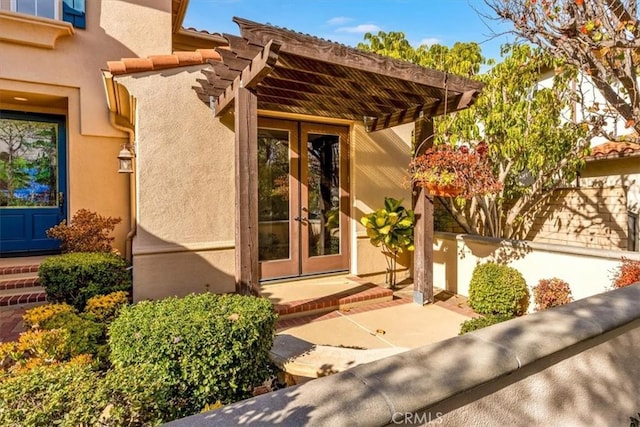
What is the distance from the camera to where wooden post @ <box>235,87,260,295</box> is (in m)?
4.22

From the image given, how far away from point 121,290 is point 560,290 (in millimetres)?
6634

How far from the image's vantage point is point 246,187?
13.9 feet

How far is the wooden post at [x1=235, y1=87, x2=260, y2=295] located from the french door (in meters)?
2.26

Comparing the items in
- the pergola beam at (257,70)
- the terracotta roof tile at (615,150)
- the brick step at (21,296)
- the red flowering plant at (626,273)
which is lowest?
the brick step at (21,296)

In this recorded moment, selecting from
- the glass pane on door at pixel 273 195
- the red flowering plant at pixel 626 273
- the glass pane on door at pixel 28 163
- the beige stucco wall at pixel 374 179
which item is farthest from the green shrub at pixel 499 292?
the glass pane on door at pixel 28 163

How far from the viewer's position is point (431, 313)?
569 centimetres

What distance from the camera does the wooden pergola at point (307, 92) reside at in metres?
3.93

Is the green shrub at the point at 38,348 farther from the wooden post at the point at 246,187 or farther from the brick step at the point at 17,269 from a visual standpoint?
the brick step at the point at 17,269

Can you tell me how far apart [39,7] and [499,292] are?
10339 mm

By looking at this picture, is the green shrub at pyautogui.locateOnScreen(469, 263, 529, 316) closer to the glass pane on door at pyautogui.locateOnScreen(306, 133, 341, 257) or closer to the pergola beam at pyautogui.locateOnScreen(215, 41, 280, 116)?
the glass pane on door at pyautogui.locateOnScreen(306, 133, 341, 257)

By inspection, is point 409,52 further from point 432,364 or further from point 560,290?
point 432,364

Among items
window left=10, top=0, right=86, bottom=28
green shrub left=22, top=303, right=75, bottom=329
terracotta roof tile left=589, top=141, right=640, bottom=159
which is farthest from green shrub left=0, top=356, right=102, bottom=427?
terracotta roof tile left=589, top=141, right=640, bottom=159

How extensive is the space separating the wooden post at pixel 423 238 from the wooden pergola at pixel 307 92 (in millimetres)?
17

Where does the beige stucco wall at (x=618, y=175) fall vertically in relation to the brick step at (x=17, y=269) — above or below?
above
